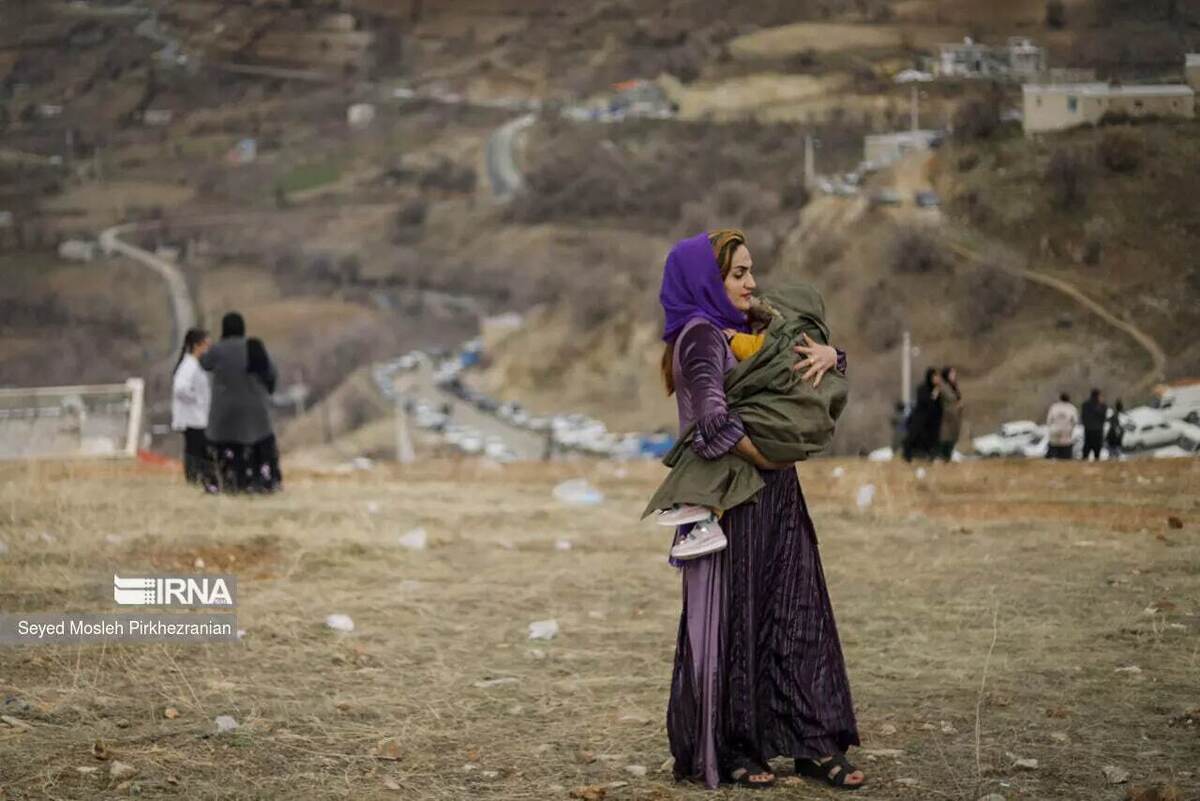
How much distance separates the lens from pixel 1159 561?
30.4 feet

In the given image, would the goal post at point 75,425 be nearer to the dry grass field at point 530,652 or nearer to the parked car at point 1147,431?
the dry grass field at point 530,652

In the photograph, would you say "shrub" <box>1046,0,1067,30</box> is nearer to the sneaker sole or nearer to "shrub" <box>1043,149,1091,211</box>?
"shrub" <box>1043,149,1091,211</box>

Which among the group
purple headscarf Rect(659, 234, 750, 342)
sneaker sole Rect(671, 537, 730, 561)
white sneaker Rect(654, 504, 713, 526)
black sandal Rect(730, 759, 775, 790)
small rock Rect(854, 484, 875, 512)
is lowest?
small rock Rect(854, 484, 875, 512)

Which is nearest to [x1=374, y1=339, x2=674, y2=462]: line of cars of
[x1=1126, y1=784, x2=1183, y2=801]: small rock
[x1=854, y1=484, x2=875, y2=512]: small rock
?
[x1=854, y1=484, x2=875, y2=512]: small rock

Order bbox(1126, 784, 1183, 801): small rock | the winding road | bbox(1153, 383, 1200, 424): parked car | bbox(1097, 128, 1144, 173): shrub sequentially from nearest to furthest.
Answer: bbox(1126, 784, 1183, 801): small rock → bbox(1153, 383, 1200, 424): parked car → bbox(1097, 128, 1144, 173): shrub → the winding road

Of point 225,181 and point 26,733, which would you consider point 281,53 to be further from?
point 26,733

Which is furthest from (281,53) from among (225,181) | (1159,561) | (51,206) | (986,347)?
(1159,561)

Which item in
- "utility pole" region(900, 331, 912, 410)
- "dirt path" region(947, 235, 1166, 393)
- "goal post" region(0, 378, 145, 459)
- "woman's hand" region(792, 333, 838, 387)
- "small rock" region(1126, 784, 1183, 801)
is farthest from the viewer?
"utility pole" region(900, 331, 912, 410)

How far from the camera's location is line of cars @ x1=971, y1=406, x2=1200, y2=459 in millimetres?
17203

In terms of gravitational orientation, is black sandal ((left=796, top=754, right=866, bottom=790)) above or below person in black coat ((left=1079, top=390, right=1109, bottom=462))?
above

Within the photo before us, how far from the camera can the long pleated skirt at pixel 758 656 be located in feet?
17.2

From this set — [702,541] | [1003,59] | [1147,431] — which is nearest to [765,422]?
[702,541]

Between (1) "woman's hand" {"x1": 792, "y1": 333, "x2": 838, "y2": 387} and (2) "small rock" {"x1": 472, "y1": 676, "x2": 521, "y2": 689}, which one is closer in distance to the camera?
(1) "woman's hand" {"x1": 792, "y1": 333, "x2": 838, "y2": 387}

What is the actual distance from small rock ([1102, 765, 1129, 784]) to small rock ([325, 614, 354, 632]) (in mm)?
3608
